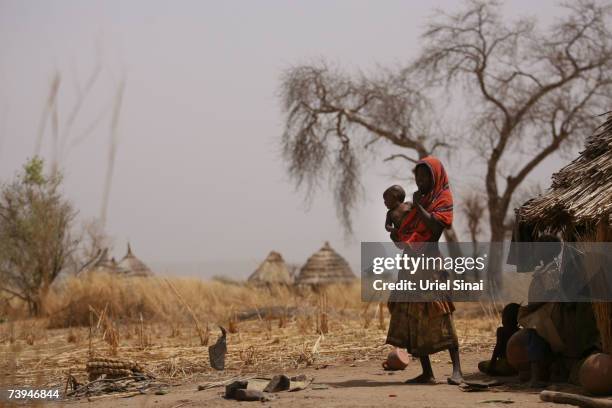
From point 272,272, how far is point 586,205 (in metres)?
18.2

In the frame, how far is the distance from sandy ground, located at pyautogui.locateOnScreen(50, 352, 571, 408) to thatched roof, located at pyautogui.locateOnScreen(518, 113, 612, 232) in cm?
136

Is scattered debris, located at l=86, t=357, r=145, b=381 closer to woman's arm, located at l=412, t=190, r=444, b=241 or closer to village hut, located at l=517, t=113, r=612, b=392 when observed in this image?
woman's arm, located at l=412, t=190, r=444, b=241

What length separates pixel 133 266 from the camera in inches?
973

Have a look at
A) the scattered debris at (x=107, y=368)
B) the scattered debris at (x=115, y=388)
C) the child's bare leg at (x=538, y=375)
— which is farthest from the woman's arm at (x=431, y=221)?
the scattered debris at (x=107, y=368)

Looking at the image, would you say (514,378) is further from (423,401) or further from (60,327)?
(60,327)

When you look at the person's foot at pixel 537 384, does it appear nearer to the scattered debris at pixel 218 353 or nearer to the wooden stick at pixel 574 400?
the wooden stick at pixel 574 400

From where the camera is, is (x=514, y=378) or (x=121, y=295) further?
(x=121, y=295)

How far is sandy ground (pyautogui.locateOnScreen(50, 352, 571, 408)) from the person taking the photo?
17.1 feet

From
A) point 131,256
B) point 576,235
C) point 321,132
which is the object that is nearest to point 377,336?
point 576,235

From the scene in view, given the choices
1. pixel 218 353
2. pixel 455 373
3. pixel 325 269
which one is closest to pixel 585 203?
pixel 455 373

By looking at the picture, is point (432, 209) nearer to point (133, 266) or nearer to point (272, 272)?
point (272, 272)

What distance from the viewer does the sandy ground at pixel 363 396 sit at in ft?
17.1

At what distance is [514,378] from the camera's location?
21.9 ft

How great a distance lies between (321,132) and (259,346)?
413 inches
